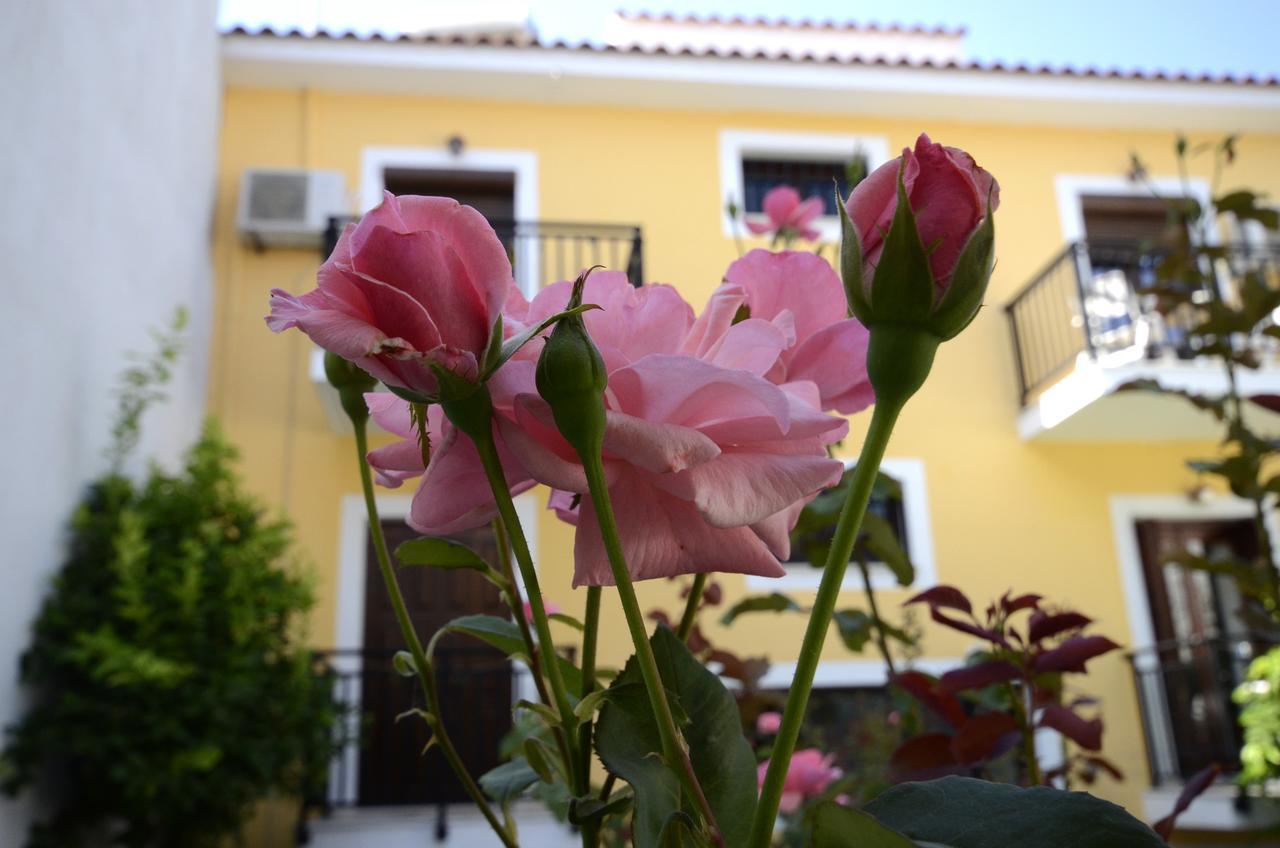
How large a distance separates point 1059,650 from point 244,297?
24.0 ft

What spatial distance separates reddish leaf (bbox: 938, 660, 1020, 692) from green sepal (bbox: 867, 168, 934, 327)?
1.60 ft

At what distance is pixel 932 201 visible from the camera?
1.15 feet

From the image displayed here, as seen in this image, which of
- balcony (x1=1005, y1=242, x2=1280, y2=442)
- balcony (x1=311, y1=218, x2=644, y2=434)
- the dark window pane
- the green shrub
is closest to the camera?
the green shrub

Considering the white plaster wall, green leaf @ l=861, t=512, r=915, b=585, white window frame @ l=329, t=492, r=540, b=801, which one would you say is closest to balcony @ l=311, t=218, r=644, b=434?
white window frame @ l=329, t=492, r=540, b=801

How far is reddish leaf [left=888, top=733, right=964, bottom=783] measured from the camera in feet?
2.46

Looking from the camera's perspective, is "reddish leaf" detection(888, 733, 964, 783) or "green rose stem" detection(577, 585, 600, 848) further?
"reddish leaf" detection(888, 733, 964, 783)

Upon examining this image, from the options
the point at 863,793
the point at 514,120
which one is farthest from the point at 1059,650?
the point at 514,120

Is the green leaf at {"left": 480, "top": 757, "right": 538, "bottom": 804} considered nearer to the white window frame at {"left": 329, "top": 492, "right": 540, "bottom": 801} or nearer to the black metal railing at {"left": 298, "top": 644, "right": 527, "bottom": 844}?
the white window frame at {"left": 329, "top": 492, "right": 540, "bottom": 801}

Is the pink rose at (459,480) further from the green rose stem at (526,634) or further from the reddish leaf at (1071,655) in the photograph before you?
the reddish leaf at (1071,655)

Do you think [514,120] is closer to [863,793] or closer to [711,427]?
[863,793]

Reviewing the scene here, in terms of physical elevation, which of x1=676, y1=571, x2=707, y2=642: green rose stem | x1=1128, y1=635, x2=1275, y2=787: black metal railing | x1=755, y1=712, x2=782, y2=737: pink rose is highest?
Answer: x1=676, y1=571, x2=707, y2=642: green rose stem

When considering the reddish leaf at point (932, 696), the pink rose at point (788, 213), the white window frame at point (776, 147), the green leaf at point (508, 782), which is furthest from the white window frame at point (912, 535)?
the green leaf at point (508, 782)

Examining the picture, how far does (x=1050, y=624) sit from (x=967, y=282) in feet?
1.78

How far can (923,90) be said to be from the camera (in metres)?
7.84
